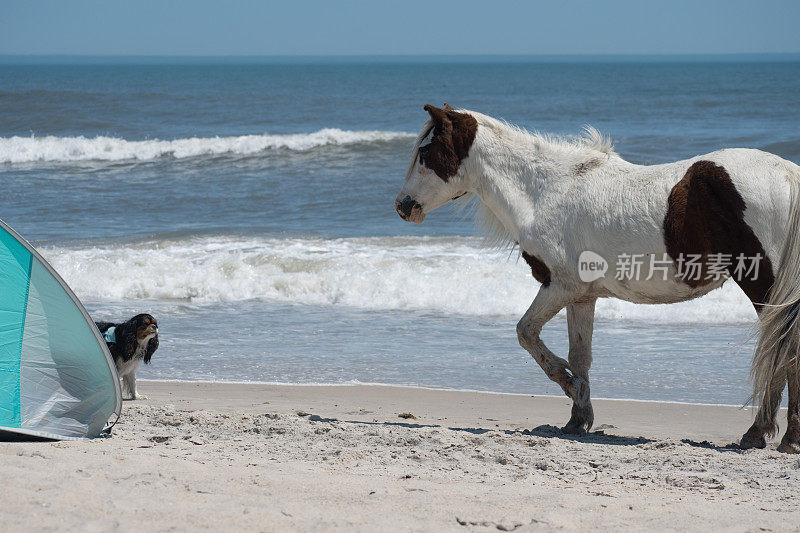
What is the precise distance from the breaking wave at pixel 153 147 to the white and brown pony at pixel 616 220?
63.1 ft

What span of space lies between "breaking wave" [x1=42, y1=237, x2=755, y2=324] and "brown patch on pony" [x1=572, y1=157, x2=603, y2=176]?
3.79 m

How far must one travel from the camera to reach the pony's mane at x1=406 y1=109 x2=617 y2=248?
499cm

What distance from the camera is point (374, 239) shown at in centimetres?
1231

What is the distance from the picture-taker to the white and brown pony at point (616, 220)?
4.25 metres

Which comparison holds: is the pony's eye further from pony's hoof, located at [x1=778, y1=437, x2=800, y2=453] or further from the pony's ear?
pony's hoof, located at [x1=778, y1=437, x2=800, y2=453]

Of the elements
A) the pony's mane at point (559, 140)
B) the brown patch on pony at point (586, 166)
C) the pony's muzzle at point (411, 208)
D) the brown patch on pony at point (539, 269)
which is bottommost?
the brown patch on pony at point (539, 269)

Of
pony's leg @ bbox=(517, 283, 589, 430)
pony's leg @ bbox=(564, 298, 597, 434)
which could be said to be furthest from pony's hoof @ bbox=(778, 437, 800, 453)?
pony's leg @ bbox=(517, 283, 589, 430)

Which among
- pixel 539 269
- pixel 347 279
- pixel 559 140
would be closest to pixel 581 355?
pixel 539 269

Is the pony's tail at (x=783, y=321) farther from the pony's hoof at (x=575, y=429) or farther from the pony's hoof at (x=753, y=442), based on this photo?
the pony's hoof at (x=575, y=429)

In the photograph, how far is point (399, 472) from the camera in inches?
157

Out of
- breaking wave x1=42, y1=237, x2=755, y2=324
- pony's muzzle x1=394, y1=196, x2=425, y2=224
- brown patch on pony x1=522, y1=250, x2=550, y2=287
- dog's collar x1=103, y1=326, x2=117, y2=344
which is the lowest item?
breaking wave x1=42, y1=237, x2=755, y2=324

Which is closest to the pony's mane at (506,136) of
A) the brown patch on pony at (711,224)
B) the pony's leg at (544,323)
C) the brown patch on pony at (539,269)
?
the brown patch on pony at (539,269)

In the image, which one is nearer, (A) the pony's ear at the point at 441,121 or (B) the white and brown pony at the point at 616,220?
(B) the white and brown pony at the point at 616,220

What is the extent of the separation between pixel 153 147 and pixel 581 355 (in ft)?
71.3
